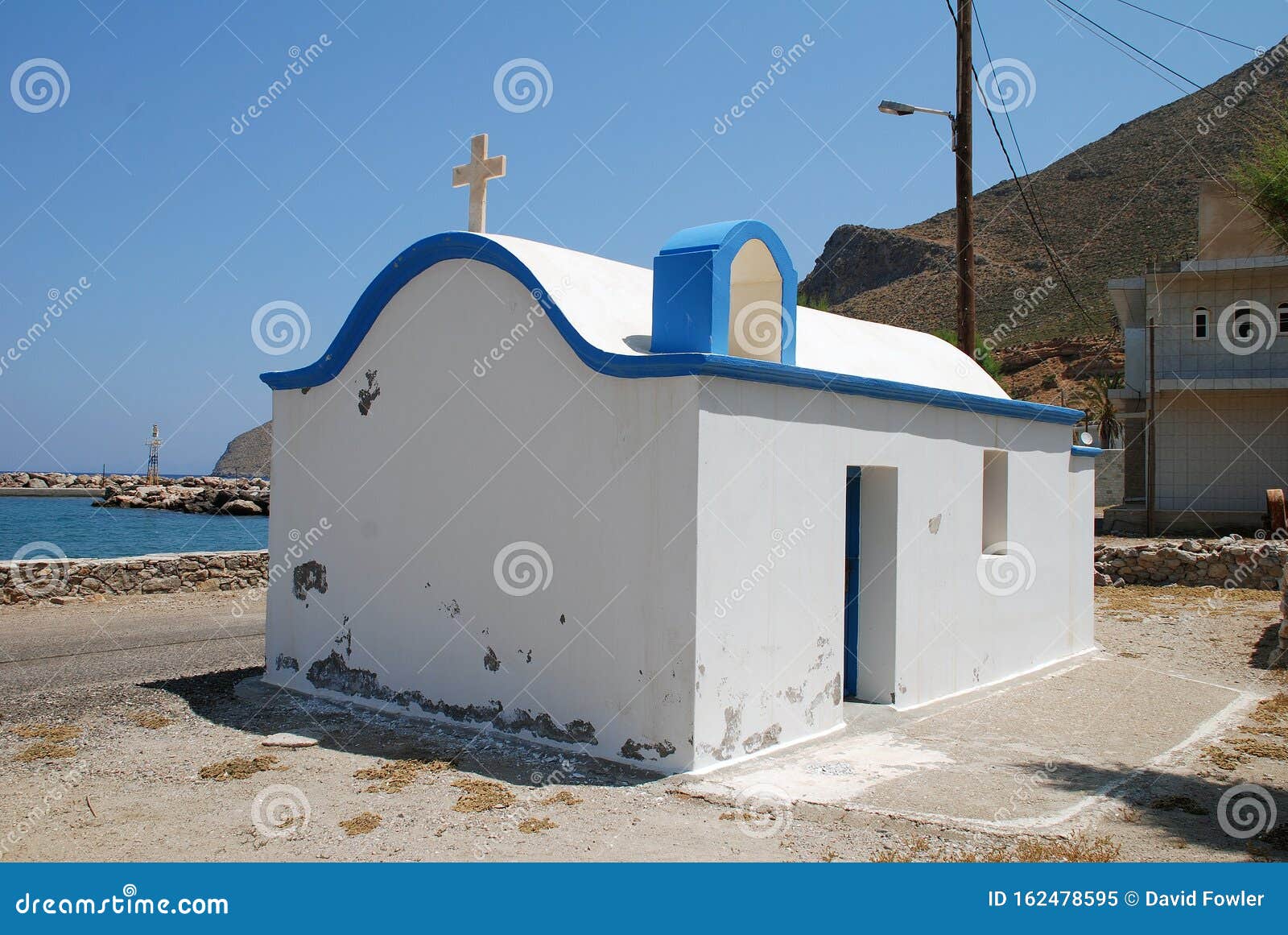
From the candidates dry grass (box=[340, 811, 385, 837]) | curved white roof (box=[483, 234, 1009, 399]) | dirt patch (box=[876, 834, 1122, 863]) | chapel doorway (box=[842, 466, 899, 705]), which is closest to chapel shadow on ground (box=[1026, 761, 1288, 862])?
dirt patch (box=[876, 834, 1122, 863])

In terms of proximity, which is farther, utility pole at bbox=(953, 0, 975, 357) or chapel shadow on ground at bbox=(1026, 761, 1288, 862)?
utility pole at bbox=(953, 0, 975, 357)

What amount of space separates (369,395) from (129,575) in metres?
8.83

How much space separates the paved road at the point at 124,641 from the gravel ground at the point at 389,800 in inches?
16.9

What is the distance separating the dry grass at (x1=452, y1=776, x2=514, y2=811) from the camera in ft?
20.0

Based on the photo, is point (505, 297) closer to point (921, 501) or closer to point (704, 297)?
point (704, 297)

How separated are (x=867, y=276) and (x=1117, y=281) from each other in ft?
157

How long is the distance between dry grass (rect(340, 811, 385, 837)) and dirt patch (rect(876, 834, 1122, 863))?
2.68 m

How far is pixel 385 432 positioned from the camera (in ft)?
29.3

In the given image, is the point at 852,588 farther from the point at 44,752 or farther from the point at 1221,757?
the point at 44,752

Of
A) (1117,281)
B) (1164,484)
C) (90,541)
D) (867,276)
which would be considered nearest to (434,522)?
(1164,484)

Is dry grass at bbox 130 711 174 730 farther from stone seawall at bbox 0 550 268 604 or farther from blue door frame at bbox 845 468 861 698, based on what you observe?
stone seawall at bbox 0 550 268 604

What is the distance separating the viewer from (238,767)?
22.7 feet

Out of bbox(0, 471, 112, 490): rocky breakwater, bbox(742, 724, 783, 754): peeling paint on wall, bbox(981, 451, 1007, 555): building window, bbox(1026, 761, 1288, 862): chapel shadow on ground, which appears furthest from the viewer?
bbox(0, 471, 112, 490): rocky breakwater

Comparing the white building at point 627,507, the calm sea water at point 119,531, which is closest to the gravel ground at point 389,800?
the white building at point 627,507
